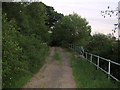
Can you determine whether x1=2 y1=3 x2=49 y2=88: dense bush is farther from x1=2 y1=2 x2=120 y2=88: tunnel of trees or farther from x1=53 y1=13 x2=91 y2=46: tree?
x1=53 y1=13 x2=91 y2=46: tree

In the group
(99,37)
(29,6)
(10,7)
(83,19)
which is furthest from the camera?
(83,19)

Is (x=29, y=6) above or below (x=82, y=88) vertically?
above

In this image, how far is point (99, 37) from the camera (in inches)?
1296

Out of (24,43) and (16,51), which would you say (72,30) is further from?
(16,51)

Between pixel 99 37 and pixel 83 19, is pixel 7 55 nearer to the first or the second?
pixel 99 37

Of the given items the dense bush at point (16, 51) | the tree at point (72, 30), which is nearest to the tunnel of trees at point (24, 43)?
the dense bush at point (16, 51)

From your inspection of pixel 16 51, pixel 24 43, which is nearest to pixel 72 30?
pixel 24 43

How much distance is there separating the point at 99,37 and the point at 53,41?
55.1 metres

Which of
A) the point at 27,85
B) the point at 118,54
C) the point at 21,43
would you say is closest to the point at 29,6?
the point at 21,43

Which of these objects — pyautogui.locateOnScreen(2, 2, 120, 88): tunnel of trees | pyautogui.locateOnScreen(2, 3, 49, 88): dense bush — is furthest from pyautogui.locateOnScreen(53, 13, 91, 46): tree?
pyautogui.locateOnScreen(2, 3, 49, 88): dense bush

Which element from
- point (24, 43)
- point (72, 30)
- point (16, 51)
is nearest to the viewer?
point (16, 51)

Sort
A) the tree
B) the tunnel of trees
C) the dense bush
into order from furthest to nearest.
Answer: the tree
the tunnel of trees
the dense bush

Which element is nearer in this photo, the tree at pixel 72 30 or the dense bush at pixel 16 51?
the dense bush at pixel 16 51

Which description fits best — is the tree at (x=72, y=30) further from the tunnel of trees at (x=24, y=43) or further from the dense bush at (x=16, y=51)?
the dense bush at (x=16, y=51)
